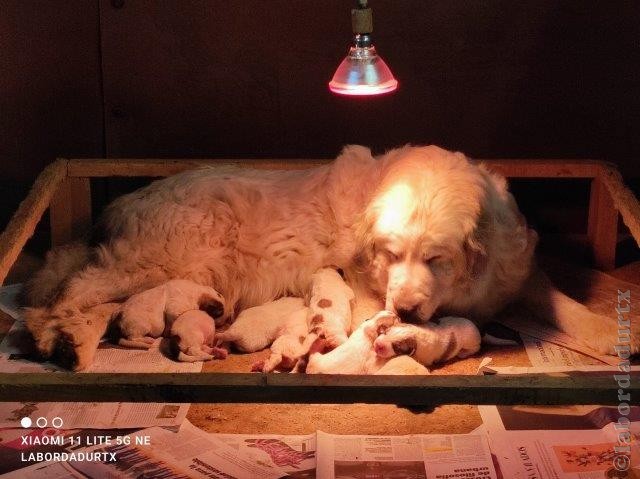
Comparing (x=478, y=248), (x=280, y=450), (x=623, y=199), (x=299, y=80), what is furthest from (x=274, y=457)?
(x=299, y=80)

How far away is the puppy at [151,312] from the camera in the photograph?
3.51 metres

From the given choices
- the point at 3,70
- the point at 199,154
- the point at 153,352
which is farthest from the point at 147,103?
the point at 153,352

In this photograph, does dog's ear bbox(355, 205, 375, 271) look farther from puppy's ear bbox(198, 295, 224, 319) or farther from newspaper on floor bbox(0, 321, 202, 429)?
newspaper on floor bbox(0, 321, 202, 429)

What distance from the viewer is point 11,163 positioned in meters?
4.78

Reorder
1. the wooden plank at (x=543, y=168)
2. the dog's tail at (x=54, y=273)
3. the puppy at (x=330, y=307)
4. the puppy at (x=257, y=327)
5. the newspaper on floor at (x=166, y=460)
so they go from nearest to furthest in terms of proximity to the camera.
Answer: the newspaper on floor at (x=166, y=460) → the puppy at (x=330, y=307) → the puppy at (x=257, y=327) → the dog's tail at (x=54, y=273) → the wooden plank at (x=543, y=168)

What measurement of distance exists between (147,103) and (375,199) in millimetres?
1653

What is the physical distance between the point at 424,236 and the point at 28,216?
5.36 feet

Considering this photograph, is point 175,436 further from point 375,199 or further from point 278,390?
point 375,199

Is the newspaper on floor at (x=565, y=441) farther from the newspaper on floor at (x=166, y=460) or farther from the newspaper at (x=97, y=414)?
the newspaper at (x=97, y=414)

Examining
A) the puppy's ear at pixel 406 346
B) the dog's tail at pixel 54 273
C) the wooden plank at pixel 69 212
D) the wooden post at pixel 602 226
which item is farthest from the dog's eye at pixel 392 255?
the wooden plank at pixel 69 212

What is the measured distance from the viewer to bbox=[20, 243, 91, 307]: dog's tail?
12.2ft

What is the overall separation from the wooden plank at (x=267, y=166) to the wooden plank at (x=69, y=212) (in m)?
0.07

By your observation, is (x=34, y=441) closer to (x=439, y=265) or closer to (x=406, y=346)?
(x=406, y=346)

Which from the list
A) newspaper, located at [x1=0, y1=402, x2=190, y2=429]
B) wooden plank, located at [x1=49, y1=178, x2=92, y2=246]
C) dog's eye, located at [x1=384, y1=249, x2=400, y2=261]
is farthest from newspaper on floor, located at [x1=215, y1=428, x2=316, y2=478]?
wooden plank, located at [x1=49, y1=178, x2=92, y2=246]
